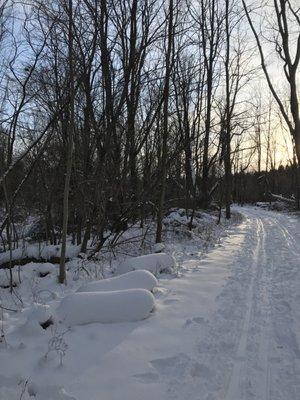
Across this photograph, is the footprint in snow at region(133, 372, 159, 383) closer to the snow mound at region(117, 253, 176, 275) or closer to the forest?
the forest

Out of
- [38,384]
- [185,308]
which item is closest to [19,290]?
[185,308]

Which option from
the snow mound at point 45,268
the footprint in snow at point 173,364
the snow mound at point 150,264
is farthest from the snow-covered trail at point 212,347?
the snow mound at point 45,268

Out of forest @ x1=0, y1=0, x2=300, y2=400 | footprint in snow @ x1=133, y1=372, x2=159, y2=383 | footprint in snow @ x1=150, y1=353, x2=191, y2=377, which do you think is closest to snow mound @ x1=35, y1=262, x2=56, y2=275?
forest @ x1=0, y1=0, x2=300, y2=400

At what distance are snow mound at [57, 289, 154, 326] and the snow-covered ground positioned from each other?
119 millimetres

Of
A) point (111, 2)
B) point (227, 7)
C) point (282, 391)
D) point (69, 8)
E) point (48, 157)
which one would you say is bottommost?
point (282, 391)

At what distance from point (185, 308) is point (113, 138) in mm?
6069

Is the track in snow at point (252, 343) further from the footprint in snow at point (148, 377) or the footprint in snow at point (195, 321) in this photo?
the footprint in snow at point (148, 377)

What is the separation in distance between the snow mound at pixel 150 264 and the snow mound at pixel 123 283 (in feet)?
4.39

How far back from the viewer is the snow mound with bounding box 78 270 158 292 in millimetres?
6457

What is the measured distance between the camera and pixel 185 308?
6.55m

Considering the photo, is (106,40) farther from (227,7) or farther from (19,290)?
(227,7)

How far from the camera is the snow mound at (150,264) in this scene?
27.4 feet

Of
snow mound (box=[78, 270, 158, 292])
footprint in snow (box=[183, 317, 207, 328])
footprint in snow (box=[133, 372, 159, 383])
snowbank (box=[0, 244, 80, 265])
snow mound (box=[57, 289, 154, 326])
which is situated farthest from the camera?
snowbank (box=[0, 244, 80, 265])

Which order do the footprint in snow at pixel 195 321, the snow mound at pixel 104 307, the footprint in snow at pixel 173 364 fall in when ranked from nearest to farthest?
the footprint in snow at pixel 173 364
the snow mound at pixel 104 307
the footprint in snow at pixel 195 321
